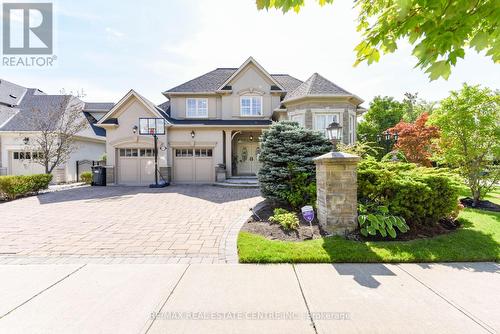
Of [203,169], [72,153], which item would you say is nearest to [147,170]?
[203,169]

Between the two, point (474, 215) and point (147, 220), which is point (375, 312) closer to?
point (147, 220)

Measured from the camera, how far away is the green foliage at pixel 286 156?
6.88 metres

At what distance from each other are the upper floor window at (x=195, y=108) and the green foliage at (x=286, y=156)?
980cm

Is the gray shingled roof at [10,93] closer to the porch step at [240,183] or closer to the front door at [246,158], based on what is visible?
the porch step at [240,183]

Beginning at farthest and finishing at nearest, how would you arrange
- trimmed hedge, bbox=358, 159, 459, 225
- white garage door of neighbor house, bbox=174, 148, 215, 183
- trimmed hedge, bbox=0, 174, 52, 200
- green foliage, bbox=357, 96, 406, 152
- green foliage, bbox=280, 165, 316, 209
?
green foliage, bbox=357, 96, 406, 152 → white garage door of neighbor house, bbox=174, 148, 215, 183 → trimmed hedge, bbox=0, 174, 52, 200 → green foliage, bbox=280, 165, 316, 209 → trimmed hedge, bbox=358, 159, 459, 225

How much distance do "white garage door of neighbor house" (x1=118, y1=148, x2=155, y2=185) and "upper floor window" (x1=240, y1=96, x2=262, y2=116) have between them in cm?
679

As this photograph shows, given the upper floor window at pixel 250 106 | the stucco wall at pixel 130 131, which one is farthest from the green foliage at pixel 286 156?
the stucco wall at pixel 130 131

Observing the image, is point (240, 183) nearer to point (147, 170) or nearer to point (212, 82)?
A: point (147, 170)

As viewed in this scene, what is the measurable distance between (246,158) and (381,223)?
12.1 metres

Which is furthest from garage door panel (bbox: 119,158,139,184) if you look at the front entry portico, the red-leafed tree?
the red-leafed tree

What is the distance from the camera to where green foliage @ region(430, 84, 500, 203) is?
24.9 ft

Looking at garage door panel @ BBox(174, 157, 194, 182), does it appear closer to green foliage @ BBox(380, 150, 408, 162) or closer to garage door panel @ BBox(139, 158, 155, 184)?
garage door panel @ BBox(139, 158, 155, 184)

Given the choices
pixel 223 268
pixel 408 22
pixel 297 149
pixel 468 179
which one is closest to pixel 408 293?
pixel 223 268

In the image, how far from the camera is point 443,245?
4.27 m
